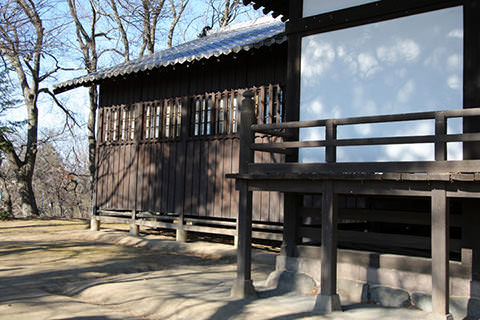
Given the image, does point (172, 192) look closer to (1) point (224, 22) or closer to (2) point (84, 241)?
(2) point (84, 241)

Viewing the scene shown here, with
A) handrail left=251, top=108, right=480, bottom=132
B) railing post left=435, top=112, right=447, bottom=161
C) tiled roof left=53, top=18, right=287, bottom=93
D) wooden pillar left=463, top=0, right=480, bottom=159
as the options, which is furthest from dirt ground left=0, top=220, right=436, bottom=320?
tiled roof left=53, top=18, right=287, bottom=93

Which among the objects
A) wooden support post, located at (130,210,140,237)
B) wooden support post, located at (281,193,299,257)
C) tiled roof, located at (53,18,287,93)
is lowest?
wooden support post, located at (130,210,140,237)

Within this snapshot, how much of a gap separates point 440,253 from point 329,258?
1.34m

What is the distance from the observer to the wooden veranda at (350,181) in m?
5.37

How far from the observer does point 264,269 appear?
9.18 meters

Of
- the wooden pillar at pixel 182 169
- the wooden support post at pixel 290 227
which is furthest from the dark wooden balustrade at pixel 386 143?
the wooden pillar at pixel 182 169

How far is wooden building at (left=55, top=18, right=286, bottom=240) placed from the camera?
10.2 meters

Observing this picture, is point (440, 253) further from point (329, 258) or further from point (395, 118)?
point (395, 118)

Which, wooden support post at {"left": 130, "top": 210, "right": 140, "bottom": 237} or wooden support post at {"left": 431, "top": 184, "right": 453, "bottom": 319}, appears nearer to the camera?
wooden support post at {"left": 431, "top": 184, "right": 453, "bottom": 319}

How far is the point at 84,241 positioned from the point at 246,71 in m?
6.44

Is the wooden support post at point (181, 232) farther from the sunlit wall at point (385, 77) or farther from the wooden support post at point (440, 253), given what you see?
the wooden support post at point (440, 253)

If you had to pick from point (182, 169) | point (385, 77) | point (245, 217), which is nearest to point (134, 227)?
point (182, 169)

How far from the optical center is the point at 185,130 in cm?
1177

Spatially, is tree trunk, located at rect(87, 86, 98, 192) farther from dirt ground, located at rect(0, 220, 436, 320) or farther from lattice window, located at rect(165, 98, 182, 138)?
lattice window, located at rect(165, 98, 182, 138)
